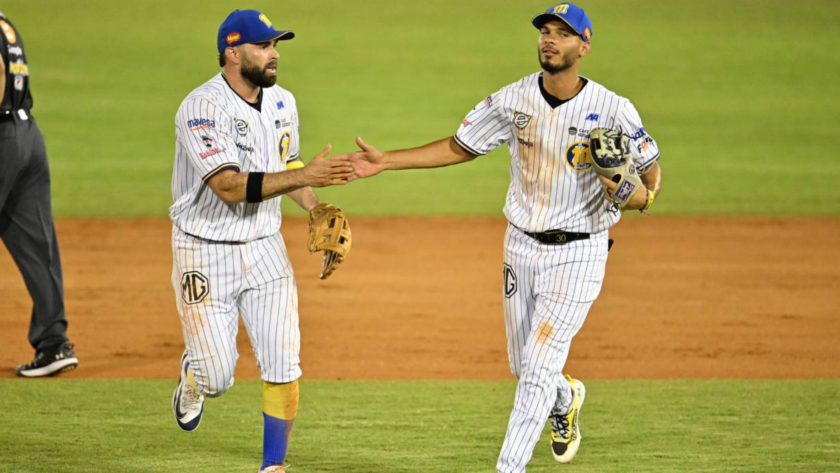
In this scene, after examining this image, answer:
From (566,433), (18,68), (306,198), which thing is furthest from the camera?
(18,68)

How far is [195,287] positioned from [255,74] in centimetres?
111

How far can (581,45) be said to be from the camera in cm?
580

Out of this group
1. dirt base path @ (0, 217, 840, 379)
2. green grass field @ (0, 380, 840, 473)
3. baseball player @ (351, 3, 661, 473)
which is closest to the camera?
baseball player @ (351, 3, 661, 473)

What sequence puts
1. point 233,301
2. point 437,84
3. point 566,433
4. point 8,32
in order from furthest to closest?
point 437,84, point 8,32, point 566,433, point 233,301

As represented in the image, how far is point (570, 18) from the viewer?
5.74 m

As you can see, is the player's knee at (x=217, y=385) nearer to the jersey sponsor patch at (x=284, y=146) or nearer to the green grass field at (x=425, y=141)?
the green grass field at (x=425, y=141)

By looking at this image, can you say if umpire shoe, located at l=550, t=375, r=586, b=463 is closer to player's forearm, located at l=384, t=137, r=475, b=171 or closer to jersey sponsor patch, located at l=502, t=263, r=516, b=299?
jersey sponsor patch, located at l=502, t=263, r=516, b=299

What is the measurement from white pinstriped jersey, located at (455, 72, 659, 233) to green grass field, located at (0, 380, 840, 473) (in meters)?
1.41

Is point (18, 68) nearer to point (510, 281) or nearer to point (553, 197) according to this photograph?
point (510, 281)

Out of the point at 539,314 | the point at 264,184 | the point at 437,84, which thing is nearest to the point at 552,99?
the point at 539,314

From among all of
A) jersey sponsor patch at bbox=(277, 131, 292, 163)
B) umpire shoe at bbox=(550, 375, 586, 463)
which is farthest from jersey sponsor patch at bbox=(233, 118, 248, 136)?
umpire shoe at bbox=(550, 375, 586, 463)

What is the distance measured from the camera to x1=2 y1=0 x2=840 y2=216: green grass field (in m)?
16.9

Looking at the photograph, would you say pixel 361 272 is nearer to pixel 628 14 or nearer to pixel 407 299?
pixel 407 299

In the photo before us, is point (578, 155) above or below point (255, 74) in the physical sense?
below
